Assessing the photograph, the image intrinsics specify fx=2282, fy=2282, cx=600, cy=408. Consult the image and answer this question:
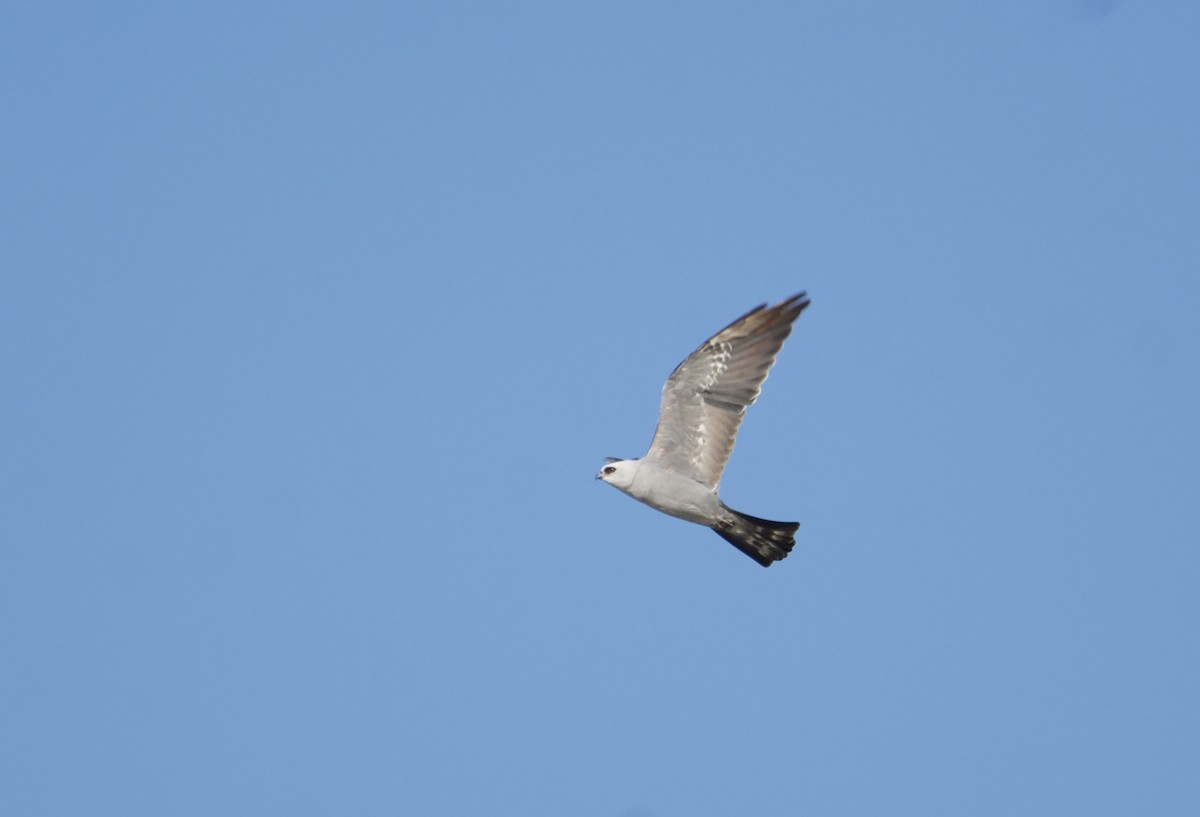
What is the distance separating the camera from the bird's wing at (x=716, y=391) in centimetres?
3012

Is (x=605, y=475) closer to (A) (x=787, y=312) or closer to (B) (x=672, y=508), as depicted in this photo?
(B) (x=672, y=508)

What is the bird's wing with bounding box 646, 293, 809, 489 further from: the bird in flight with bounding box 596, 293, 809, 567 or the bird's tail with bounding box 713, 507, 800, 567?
the bird's tail with bounding box 713, 507, 800, 567

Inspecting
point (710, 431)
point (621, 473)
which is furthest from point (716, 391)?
point (621, 473)

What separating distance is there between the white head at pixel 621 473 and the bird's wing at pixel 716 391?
1.02ft

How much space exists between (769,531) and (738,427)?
58.3 inches

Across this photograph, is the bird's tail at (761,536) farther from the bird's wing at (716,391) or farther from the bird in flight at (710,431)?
the bird's wing at (716,391)

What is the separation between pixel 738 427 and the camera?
3058cm

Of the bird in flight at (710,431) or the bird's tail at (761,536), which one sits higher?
the bird in flight at (710,431)

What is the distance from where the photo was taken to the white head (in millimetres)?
30531

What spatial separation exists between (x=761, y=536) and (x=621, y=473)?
2.10 m

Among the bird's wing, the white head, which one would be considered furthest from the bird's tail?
the white head

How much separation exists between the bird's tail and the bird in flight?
0.5 inches

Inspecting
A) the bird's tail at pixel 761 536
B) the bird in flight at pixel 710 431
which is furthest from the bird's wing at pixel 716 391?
the bird's tail at pixel 761 536

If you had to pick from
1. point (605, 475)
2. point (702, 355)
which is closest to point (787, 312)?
point (702, 355)
